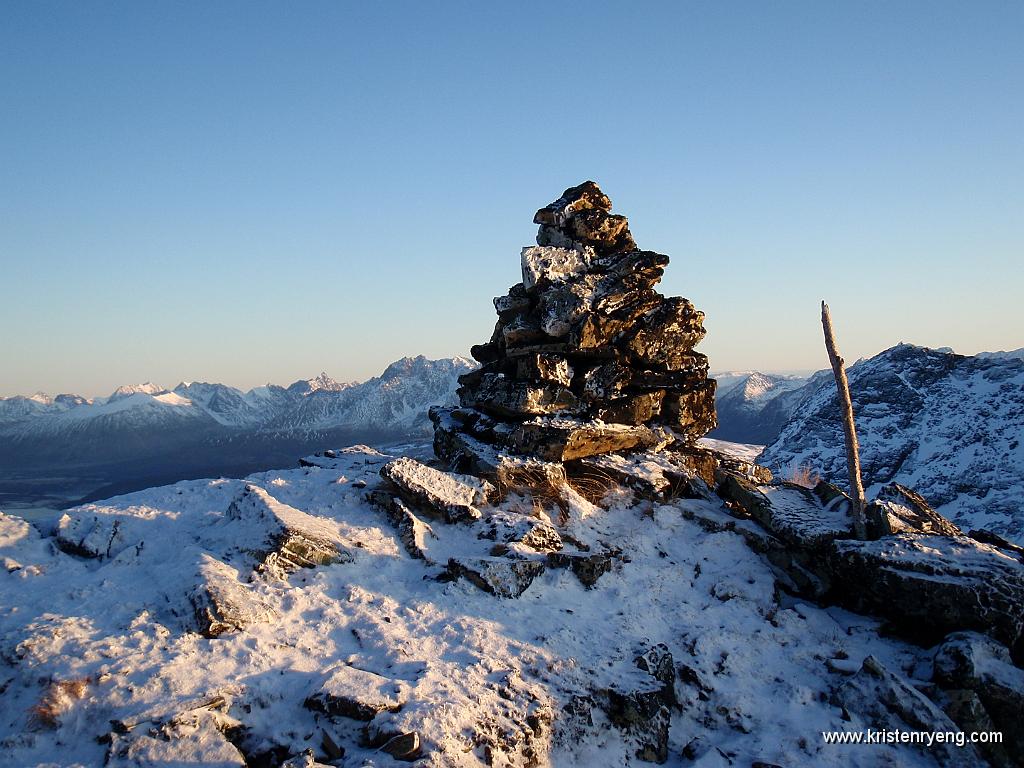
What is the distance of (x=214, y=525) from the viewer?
1867 cm

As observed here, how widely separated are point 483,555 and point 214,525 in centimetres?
875

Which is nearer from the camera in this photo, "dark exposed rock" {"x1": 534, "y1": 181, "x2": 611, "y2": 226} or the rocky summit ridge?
the rocky summit ridge

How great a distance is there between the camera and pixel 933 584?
15.9m

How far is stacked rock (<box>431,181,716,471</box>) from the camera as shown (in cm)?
2445

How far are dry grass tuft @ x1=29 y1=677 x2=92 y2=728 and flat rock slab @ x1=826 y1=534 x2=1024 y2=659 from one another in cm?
1999

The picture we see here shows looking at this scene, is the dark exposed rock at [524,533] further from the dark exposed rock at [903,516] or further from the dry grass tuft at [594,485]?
the dark exposed rock at [903,516]

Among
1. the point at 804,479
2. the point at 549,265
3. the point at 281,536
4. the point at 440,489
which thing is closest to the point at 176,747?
the point at 281,536

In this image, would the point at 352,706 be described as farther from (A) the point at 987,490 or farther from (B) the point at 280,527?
(A) the point at 987,490

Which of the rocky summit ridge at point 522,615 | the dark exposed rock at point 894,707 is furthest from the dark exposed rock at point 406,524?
the dark exposed rock at point 894,707

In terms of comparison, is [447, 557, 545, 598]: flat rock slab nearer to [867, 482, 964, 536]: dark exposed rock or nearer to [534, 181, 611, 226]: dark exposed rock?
[867, 482, 964, 536]: dark exposed rock

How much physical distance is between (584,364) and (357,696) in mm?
17338

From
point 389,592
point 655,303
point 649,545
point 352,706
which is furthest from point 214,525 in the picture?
point 655,303

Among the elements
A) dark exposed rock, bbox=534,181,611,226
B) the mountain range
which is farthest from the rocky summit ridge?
the mountain range

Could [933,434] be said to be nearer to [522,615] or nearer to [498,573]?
[498,573]
